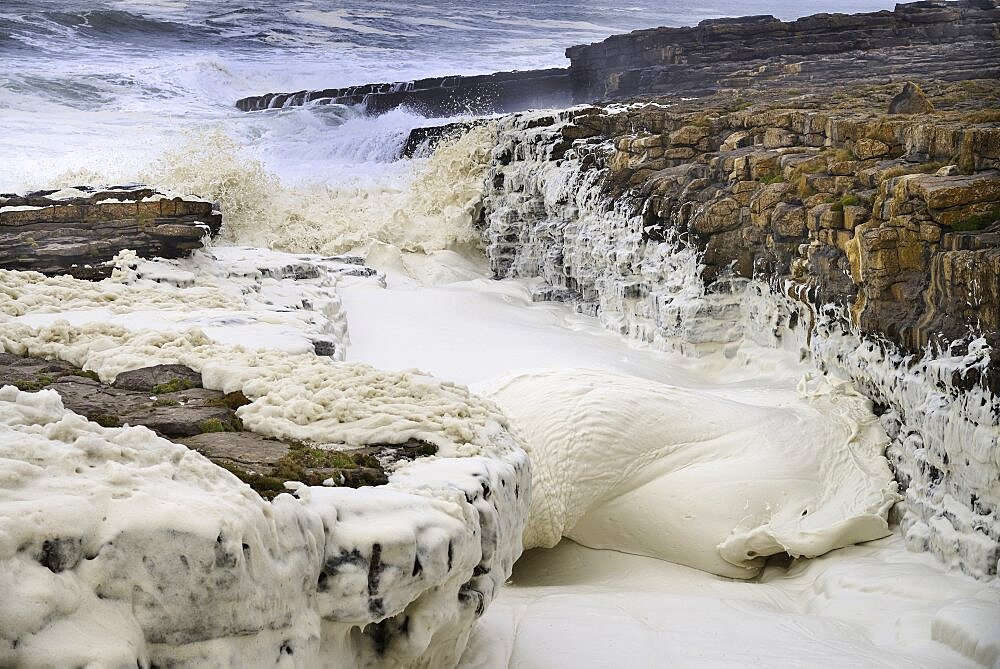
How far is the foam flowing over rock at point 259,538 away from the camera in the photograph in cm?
100

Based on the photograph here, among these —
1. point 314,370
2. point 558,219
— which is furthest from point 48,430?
point 558,219

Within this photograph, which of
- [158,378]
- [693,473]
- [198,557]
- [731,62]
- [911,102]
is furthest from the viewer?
[731,62]

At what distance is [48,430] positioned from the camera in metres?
1.22

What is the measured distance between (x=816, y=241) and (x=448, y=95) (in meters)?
9.46

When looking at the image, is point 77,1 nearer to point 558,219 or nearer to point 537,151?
point 537,151

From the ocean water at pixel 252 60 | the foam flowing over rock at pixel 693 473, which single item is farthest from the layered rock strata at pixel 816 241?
the ocean water at pixel 252 60

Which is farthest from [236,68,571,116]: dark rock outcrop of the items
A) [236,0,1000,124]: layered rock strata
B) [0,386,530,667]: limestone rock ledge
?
[0,386,530,667]: limestone rock ledge

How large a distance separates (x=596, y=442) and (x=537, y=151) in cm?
530

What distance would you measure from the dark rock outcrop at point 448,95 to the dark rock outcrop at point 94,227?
26.9 feet

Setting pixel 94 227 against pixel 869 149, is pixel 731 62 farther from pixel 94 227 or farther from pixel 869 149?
pixel 94 227

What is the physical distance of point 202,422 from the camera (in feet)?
5.51

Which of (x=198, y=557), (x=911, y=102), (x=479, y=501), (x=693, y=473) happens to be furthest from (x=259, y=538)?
(x=911, y=102)

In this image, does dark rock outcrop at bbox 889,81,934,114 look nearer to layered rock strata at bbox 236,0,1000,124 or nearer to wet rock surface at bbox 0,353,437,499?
layered rock strata at bbox 236,0,1000,124

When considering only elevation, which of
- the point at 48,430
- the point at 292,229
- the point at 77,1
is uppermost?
the point at 77,1
